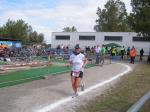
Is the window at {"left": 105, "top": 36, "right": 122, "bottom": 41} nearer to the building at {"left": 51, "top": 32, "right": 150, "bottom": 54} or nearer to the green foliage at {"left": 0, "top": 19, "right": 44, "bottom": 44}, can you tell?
the building at {"left": 51, "top": 32, "right": 150, "bottom": 54}

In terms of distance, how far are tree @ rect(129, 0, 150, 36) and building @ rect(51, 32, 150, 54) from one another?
26.4 metres

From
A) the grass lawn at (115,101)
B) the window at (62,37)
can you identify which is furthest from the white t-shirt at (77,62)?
the window at (62,37)

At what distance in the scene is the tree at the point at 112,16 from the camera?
334 ft

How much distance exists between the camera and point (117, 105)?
1123 cm

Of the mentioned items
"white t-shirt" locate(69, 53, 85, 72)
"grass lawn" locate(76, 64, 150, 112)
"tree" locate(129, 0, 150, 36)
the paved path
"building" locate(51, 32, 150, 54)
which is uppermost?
"tree" locate(129, 0, 150, 36)

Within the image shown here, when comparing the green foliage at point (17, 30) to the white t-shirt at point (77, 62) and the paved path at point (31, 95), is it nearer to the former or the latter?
the paved path at point (31, 95)

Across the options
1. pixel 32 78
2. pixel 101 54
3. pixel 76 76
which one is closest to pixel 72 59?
pixel 76 76

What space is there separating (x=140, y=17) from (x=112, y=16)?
56214 mm

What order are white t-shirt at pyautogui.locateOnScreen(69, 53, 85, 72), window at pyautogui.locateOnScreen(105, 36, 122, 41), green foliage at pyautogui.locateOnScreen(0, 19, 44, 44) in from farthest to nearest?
green foliage at pyautogui.locateOnScreen(0, 19, 44, 44) < window at pyautogui.locateOnScreen(105, 36, 122, 41) < white t-shirt at pyautogui.locateOnScreen(69, 53, 85, 72)

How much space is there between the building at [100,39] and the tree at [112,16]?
20.3 metres

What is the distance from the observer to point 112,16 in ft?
333

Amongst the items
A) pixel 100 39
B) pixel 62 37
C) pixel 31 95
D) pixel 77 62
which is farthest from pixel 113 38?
pixel 31 95

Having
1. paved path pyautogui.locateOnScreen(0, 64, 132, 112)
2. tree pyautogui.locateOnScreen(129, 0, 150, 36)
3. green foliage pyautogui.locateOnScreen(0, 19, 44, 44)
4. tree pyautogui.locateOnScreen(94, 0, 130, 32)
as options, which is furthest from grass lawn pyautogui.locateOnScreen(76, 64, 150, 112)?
tree pyautogui.locateOnScreen(94, 0, 130, 32)

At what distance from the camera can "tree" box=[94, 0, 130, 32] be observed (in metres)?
102
